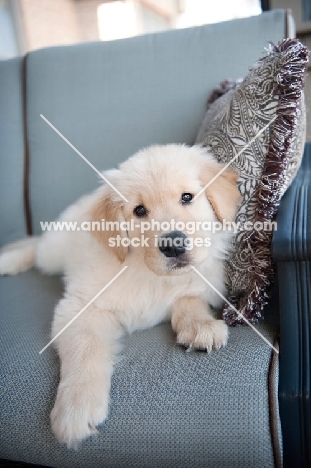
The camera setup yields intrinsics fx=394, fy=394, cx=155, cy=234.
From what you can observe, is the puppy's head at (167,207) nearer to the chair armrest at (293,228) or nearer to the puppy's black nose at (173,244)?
the puppy's black nose at (173,244)

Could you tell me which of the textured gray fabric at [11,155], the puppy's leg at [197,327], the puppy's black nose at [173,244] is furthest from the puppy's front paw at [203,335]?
the textured gray fabric at [11,155]

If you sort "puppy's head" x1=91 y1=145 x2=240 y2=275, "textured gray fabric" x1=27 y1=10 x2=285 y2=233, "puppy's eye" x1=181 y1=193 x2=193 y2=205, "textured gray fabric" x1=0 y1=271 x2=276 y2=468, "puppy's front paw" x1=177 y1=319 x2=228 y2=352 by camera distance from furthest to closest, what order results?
"textured gray fabric" x1=27 y1=10 x2=285 y2=233 → "puppy's eye" x1=181 y1=193 x2=193 y2=205 → "puppy's head" x1=91 y1=145 x2=240 y2=275 → "puppy's front paw" x1=177 y1=319 x2=228 y2=352 → "textured gray fabric" x1=0 y1=271 x2=276 y2=468

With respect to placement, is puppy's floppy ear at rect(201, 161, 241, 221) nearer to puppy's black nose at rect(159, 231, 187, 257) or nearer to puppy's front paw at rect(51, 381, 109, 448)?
puppy's black nose at rect(159, 231, 187, 257)

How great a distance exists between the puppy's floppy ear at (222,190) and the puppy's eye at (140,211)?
233 mm

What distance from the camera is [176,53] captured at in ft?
6.93

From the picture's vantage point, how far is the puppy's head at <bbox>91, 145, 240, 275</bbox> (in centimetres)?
127

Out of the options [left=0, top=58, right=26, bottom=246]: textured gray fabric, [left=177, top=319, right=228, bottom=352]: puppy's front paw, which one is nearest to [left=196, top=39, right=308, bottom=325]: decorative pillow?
[left=177, top=319, right=228, bottom=352]: puppy's front paw

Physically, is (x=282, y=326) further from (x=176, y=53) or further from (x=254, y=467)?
(x=176, y=53)

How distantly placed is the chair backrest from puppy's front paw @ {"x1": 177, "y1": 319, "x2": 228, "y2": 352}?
114 centimetres

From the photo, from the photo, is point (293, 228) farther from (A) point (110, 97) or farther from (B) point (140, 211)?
(A) point (110, 97)

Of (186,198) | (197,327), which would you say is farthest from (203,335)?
(186,198)

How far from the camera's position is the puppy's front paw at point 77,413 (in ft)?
3.26

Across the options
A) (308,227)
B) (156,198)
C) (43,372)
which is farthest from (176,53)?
(43,372)

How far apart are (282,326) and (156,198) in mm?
577
